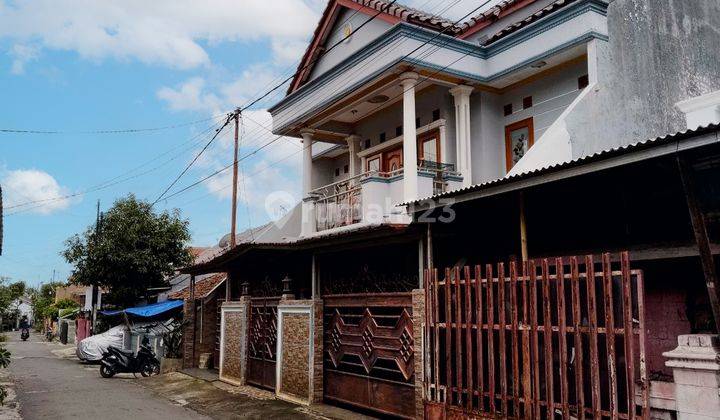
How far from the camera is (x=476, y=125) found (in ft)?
39.2

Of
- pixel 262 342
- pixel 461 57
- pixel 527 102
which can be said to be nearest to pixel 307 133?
pixel 461 57

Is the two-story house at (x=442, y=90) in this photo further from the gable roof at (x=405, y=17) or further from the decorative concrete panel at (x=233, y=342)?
the decorative concrete panel at (x=233, y=342)

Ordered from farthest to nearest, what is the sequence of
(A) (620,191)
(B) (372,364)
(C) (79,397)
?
1. (C) (79,397)
2. (B) (372,364)
3. (A) (620,191)

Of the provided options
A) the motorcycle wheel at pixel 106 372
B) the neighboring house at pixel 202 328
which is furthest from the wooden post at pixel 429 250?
the motorcycle wheel at pixel 106 372

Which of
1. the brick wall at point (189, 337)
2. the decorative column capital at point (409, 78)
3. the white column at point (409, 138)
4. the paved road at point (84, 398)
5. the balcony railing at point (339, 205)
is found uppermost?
the decorative column capital at point (409, 78)

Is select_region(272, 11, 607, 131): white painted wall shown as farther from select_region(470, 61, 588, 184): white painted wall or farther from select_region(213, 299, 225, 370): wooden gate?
select_region(213, 299, 225, 370): wooden gate

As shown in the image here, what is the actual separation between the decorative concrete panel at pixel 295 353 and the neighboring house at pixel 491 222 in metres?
0.05

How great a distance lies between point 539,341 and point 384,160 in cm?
819

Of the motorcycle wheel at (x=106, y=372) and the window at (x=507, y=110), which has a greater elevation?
the window at (x=507, y=110)

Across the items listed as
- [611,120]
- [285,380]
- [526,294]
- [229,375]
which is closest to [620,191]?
[526,294]

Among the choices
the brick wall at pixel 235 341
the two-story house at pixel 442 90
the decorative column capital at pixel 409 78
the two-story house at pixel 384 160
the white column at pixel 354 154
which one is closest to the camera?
the two-story house at pixel 384 160

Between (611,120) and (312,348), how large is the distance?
6.33 meters

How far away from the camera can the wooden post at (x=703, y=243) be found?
16.9ft

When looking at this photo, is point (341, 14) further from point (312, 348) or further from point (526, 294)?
point (526, 294)
